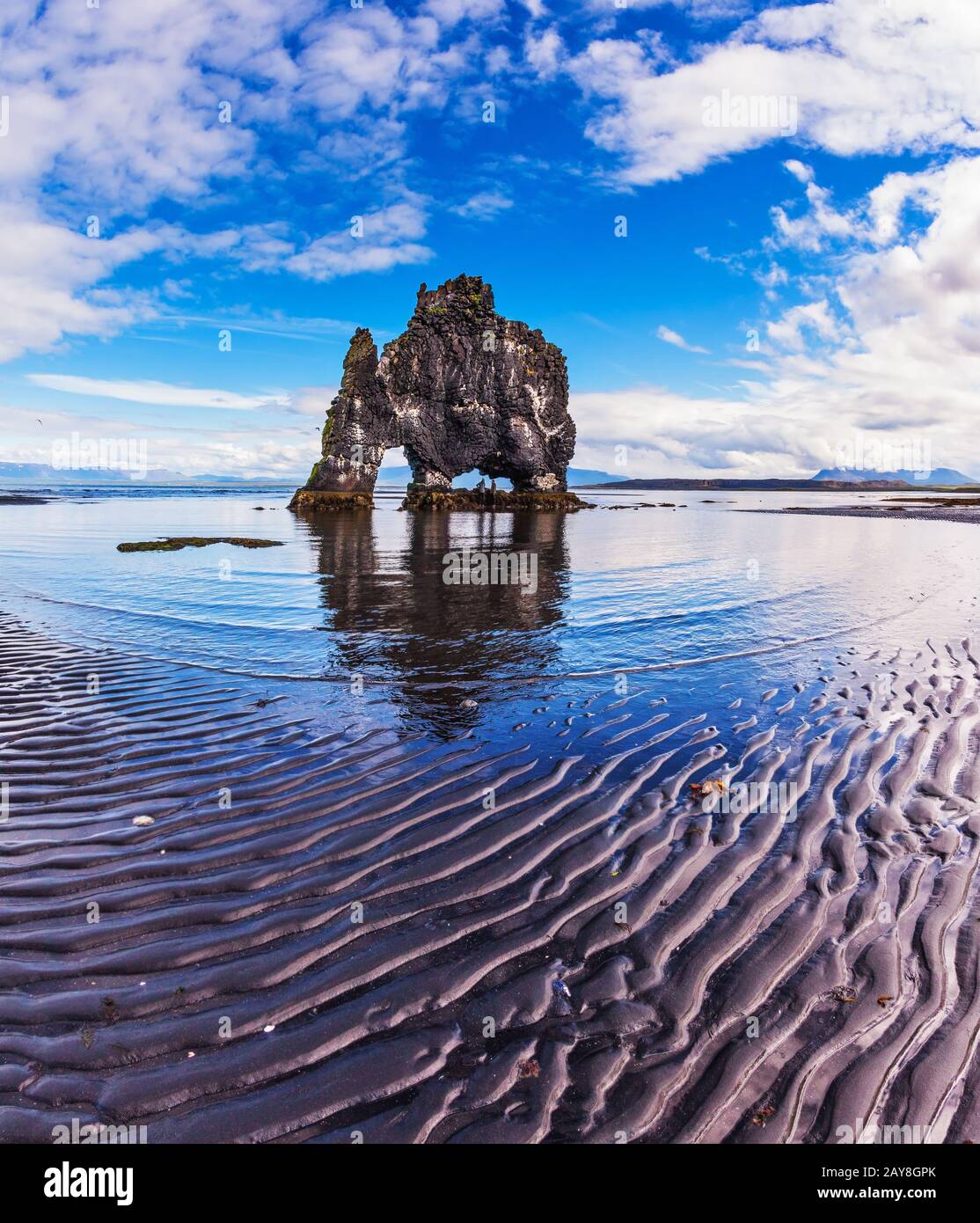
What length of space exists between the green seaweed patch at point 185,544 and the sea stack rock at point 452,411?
39077 millimetres

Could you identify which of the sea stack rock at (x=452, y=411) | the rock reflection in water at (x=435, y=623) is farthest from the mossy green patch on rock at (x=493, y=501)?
the rock reflection in water at (x=435, y=623)

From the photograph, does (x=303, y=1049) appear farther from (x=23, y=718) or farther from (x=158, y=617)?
(x=158, y=617)

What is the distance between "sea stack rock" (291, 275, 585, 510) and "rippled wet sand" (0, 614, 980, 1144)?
7398 centimetres

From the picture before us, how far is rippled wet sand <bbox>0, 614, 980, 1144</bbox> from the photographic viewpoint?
3.88m

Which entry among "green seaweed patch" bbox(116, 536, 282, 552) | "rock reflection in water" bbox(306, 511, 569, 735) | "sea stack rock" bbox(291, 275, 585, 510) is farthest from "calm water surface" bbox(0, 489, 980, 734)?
"sea stack rock" bbox(291, 275, 585, 510)

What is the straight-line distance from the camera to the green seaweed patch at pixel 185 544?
35438 mm

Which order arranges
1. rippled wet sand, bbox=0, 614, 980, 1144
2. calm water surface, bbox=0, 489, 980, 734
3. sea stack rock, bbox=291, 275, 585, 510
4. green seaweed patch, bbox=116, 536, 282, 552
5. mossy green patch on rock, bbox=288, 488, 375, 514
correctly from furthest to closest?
1. sea stack rock, bbox=291, 275, 585, 510
2. mossy green patch on rock, bbox=288, 488, 375, 514
3. green seaweed patch, bbox=116, 536, 282, 552
4. calm water surface, bbox=0, 489, 980, 734
5. rippled wet sand, bbox=0, 614, 980, 1144

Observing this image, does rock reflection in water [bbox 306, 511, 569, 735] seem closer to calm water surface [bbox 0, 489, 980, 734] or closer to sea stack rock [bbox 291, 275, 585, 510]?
calm water surface [bbox 0, 489, 980, 734]

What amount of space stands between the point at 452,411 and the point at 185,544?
57.5 meters

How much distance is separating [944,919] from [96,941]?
706cm

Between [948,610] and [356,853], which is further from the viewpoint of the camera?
[948,610]

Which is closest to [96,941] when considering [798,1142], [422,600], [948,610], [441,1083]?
[441,1083]

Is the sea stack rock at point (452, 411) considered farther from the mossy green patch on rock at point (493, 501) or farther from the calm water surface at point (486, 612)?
the calm water surface at point (486, 612)

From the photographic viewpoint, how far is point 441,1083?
397 cm
